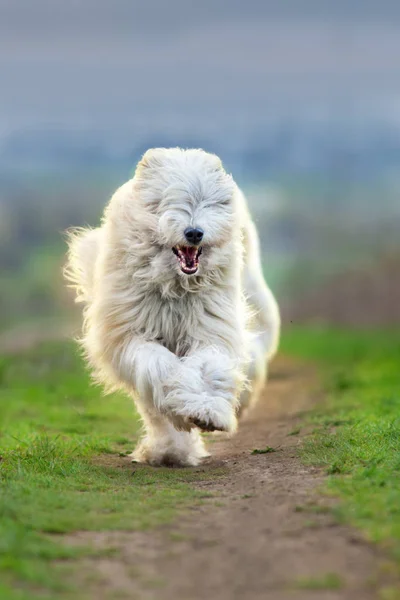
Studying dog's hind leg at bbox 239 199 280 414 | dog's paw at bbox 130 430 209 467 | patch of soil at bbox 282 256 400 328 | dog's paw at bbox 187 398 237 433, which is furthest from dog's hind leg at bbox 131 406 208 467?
patch of soil at bbox 282 256 400 328

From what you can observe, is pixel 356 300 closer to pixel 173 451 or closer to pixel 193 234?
pixel 173 451

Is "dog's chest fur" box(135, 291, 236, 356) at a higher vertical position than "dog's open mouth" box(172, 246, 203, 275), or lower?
lower

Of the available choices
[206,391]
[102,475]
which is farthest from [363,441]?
[102,475]

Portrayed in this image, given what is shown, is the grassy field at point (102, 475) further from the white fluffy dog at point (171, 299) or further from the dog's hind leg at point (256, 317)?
the dog's hind leg at point (256, 317)

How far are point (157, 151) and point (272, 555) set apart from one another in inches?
148

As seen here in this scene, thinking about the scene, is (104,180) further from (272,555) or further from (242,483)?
(272,555)

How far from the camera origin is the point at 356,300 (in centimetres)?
2956

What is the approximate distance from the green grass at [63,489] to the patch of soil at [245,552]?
0.44 feet

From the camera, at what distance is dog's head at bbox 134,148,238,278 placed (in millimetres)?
6996

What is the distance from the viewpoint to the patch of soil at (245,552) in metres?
4.01

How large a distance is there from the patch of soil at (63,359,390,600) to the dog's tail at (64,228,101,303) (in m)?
2.64

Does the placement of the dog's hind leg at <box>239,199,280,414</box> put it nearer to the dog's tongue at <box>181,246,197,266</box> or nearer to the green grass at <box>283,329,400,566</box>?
the green grass at <box>283,329,400,566</box>

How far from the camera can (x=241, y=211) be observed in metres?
7.81

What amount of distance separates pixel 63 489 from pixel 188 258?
191cm
